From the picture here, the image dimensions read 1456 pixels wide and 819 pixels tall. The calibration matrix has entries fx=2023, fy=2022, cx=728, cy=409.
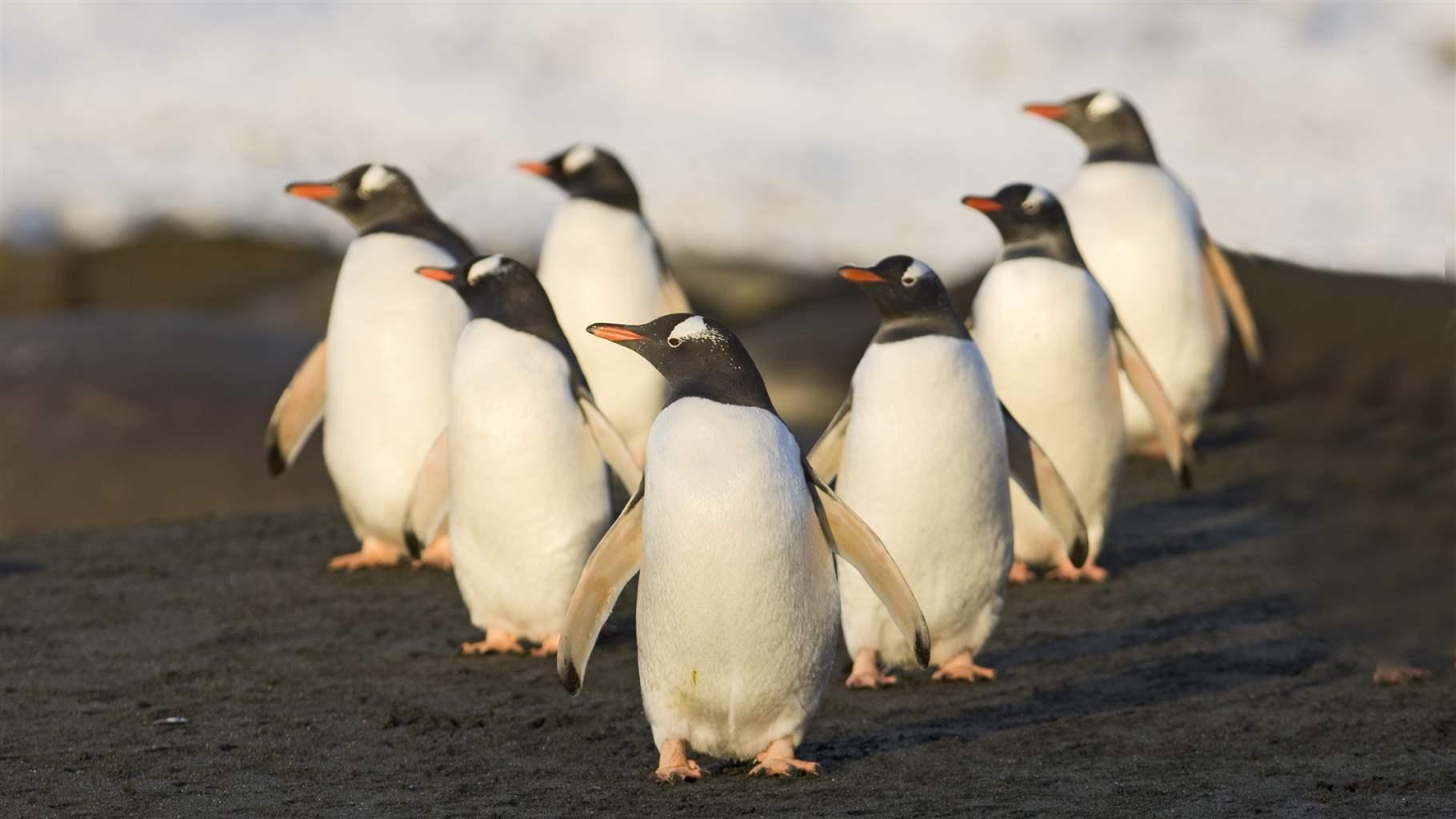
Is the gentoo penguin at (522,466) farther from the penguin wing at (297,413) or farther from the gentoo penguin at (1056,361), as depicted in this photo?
the gentoo penguin at (1056,361)

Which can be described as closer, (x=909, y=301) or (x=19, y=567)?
(x=909, y=301)

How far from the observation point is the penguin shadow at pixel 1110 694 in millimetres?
5059

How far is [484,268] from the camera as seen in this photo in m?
6.25

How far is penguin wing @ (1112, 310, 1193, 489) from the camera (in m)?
7.12

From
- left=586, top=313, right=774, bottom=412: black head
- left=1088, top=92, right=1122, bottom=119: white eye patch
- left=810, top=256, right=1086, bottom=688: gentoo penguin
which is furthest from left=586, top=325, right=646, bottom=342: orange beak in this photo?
left=1088, top=92, right=1122, bottom=119: white eye patch

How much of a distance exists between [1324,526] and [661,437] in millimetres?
1462

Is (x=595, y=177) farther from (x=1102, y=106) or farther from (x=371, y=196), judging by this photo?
(x=1102, y=106)

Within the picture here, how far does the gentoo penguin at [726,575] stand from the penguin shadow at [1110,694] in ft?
1.12

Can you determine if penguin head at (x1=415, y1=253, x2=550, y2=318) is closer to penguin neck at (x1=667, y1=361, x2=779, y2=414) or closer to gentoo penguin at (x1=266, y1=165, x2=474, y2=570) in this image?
gentoo penguin at (x1=266, y1=165, x2=474, y2=570)

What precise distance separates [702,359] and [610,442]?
1.40 metres

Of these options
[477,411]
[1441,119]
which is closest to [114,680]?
[477,411]

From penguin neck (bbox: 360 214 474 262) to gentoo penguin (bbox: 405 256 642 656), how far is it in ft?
4.52

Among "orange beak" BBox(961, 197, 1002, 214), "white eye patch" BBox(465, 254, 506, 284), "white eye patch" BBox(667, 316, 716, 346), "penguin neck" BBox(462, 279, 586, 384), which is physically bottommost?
"penguin neck" BBox(462, 279, 586, 384)

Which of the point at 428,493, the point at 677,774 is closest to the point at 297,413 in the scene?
the point at 428,493
